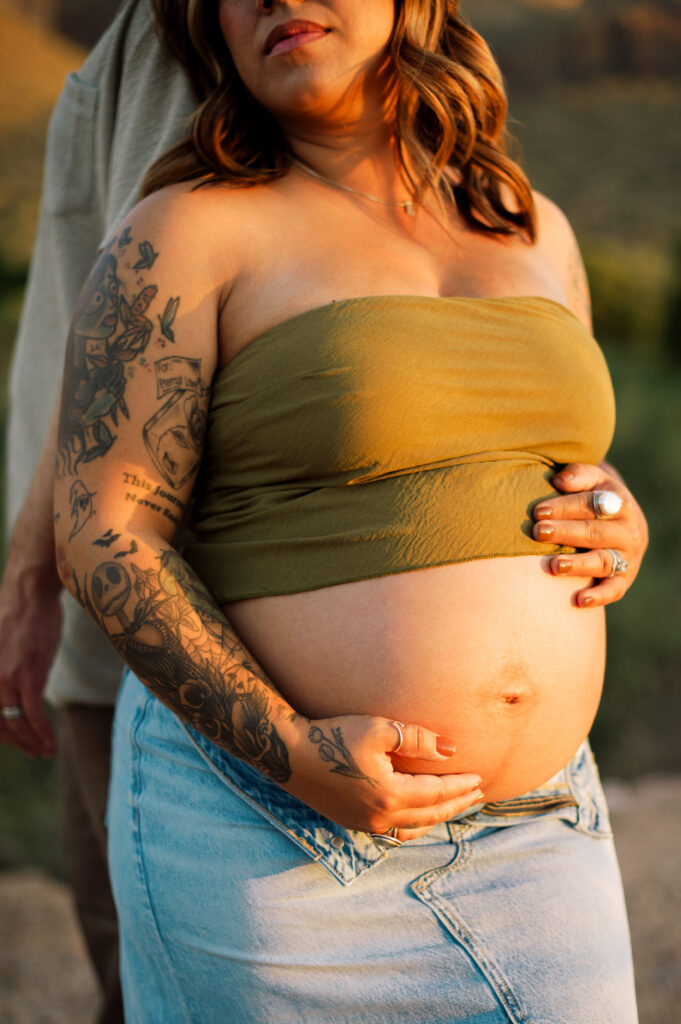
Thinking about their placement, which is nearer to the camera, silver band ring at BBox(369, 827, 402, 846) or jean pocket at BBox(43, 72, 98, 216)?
silver band ring at BBox(369, 827, 402, 846)

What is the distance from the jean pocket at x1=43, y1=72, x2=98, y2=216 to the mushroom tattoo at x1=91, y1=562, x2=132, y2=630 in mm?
922

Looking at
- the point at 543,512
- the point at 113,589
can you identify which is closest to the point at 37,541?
the point at 113,589

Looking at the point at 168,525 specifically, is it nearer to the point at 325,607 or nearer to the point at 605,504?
the point at 325,607

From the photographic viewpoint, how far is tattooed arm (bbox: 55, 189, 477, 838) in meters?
1.17

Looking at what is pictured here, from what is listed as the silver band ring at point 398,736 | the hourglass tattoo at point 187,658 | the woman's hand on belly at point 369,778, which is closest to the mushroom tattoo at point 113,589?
the hourglass tattoo at point 187,658

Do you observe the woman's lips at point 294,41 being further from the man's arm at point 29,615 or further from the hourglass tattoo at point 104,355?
the man's arm at point 29,615

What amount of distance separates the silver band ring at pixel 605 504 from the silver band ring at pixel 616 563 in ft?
0.20

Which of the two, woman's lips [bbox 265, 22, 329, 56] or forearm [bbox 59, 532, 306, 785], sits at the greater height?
woman's lips [bbox 265, 22, 329, 56]

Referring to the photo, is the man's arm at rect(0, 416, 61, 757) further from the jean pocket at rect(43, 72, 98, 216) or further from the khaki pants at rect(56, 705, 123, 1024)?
the jean pocket at rect(43, 72, 98, 216)

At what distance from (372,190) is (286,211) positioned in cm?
22

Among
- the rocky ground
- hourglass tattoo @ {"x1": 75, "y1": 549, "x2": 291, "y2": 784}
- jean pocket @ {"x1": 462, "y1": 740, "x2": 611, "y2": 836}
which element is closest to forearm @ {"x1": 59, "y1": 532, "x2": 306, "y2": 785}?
hourglass tattoo @ {"x1": 75, "y1": 549, "x2": 291, "y2": 784}

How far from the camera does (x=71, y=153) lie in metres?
1.78

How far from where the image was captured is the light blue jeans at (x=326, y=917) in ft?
3.98

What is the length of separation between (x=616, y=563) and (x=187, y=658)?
705 millimetres
